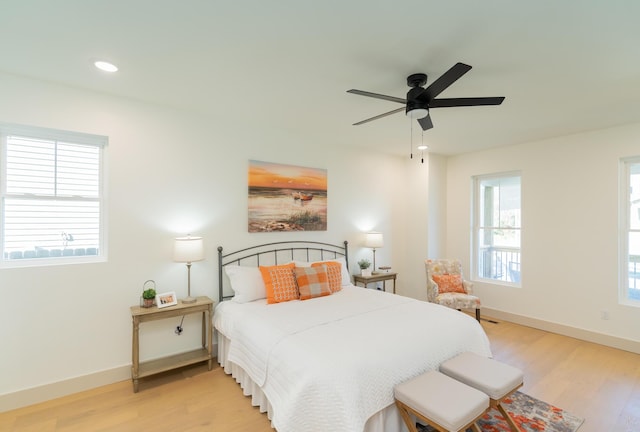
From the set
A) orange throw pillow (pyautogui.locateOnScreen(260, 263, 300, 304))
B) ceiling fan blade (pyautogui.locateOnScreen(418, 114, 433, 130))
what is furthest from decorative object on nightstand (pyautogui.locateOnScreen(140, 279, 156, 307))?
ceiling fan blade (pyautogui.locateOnScreen(418, 114, 433, 130))

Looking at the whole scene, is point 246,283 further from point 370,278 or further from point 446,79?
point 446,79

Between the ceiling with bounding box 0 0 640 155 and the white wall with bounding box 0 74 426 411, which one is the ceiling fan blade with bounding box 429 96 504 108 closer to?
the ceiling with bounding box 0 0 640 155

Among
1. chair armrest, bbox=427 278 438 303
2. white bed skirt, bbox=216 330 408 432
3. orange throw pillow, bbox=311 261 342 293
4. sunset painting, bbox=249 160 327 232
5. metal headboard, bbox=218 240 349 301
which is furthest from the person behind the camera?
chair armrest, bbox=427 278 438 303

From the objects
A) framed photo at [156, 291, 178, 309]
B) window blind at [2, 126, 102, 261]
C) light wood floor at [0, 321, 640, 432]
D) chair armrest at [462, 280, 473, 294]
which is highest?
window blind at [2, 126, 102, 261]

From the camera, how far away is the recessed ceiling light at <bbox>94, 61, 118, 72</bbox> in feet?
7.48

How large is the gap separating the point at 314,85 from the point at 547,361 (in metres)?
3.69

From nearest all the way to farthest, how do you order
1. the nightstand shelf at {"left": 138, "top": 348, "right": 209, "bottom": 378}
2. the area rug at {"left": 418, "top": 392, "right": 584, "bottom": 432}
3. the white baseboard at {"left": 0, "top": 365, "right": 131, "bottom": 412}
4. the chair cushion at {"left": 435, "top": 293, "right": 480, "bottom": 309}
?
1. the area rug at {"left": 418, "top": 392, "right": 584, "bottom": 432}
2. the white baseboard at {"left": 0, "top": 365, "right": 131, "bottom": 412}
3. the nightstand shelf at {"left": 138, "top": 348, "right": 209, "bottom": 378}
4. the chair cushion at {"left": 435, "top": 293, "right": 480, "bottom": 309}

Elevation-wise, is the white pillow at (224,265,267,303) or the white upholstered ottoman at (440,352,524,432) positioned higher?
the white pillow at (224,265,267,303)

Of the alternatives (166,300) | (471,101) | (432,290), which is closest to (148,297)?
(166,300)

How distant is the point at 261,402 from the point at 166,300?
1308mm

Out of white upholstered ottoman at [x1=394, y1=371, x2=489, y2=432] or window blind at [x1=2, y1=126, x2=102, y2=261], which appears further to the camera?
window blind at [x1=2, y1=126, x2=102, y2=261]

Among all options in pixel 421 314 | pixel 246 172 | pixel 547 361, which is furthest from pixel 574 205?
pixel 246 172

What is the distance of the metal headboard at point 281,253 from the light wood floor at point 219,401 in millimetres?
1000

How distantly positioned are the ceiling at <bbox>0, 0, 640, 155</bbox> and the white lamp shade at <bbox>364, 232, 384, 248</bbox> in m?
1.91
